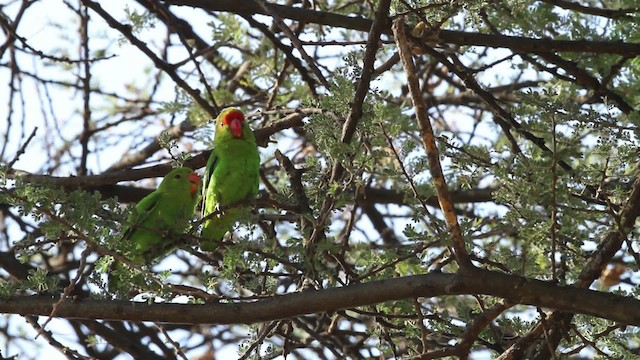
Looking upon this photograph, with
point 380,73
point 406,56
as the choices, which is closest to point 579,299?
point 406,56

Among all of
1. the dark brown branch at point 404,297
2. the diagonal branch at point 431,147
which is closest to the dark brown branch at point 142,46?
the dark brown branch at point 404,297

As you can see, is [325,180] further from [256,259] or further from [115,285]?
[115,285]

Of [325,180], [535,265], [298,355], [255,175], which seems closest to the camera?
[325,180]

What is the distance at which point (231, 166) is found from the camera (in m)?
3.81

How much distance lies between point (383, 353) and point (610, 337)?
89 cm

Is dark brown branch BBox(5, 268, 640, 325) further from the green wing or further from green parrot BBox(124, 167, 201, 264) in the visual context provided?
the green wing

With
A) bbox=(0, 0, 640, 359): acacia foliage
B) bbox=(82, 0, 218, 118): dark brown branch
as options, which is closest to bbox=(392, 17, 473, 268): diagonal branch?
bbox=(0, 0, 640, 359): acacia foliage

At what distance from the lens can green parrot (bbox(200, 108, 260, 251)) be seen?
3.77 metres

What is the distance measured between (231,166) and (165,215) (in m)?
0.37

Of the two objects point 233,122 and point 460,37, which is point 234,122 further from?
point 460,37

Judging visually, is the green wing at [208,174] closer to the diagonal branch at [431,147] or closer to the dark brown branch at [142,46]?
the dark brown branch at [142,46]

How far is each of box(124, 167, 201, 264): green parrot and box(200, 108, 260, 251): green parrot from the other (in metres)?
0.09

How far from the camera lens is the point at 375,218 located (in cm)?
584

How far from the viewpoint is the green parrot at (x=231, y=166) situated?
377cm
